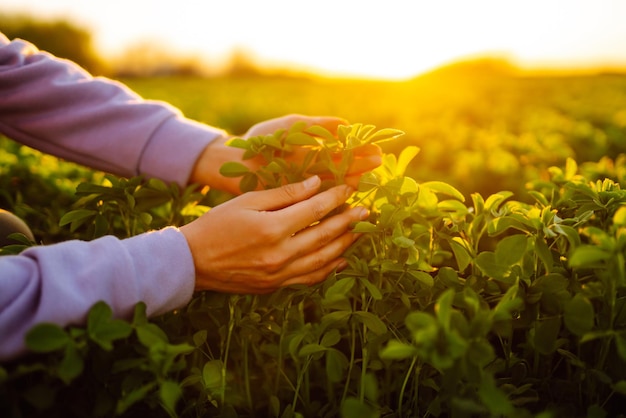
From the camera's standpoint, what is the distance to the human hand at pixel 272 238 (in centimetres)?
137

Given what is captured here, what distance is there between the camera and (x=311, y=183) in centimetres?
150

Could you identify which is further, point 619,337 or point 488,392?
point 619,337

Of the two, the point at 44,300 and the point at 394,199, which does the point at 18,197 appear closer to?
the point at 44,300

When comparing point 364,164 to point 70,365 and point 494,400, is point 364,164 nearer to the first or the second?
point 494,400

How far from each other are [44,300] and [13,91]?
132 cm

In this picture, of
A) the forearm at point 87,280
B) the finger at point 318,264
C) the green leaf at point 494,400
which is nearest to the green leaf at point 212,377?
the forearm at point 87,280

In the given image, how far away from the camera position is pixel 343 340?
5.62 ft

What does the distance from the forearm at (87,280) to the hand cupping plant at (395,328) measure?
2.6 inches

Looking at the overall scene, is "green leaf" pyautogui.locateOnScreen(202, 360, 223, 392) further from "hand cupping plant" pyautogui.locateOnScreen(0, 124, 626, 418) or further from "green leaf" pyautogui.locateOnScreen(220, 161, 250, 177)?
"green leaf" pyautogui.locateOnScreen(220, 161, 250, 177)

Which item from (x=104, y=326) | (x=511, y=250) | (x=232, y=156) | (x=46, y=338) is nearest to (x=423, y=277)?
(x=511, y=250)

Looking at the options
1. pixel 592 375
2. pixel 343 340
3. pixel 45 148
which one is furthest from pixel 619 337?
pixel 45 148

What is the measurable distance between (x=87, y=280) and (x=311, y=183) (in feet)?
2.04

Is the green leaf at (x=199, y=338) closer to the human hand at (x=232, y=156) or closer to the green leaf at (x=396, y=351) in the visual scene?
the green leaf at (x=396, y=351)

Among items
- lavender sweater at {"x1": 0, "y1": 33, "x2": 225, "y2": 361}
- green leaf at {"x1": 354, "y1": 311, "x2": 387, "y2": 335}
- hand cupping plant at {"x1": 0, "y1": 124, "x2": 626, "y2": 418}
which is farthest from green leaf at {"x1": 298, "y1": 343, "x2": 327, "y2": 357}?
lavender sweater at {"x1": 0, "y1": 33, "x2": 225, "y2": 361}
